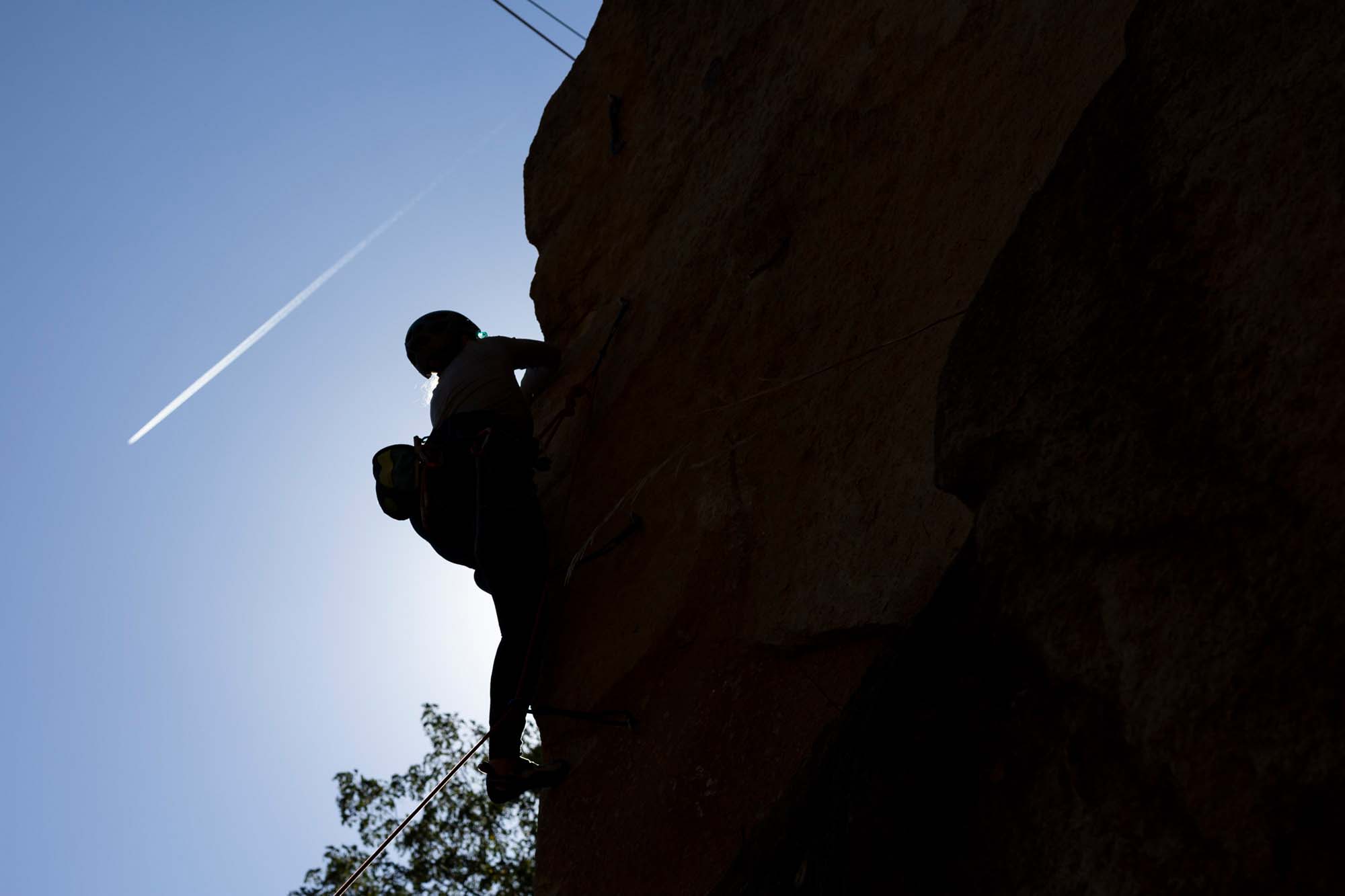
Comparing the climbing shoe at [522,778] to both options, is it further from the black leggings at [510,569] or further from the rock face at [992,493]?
the black leggings at [510,569]

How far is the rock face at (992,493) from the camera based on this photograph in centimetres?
148

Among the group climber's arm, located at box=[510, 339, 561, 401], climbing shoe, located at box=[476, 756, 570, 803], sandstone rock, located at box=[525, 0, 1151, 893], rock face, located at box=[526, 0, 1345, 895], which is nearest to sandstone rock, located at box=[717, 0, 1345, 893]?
rock face, located at box=[526, 0, 1345, 895]

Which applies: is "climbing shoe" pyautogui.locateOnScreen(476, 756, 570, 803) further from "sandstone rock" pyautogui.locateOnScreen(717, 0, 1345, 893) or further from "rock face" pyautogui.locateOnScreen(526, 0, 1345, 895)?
"sandstone rock" pyautogui.locateOnScreen(717, 0, 1345, 893)

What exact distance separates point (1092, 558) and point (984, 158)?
1.60 metres

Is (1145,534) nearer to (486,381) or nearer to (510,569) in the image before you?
(510,569)

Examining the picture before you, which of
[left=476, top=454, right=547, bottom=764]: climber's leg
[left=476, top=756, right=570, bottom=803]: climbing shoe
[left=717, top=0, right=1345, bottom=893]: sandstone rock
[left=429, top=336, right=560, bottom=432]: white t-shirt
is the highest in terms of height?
[left=429, top=336, right=560, bottom=432]: white t-shirt

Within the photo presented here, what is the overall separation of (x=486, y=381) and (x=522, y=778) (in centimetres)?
139

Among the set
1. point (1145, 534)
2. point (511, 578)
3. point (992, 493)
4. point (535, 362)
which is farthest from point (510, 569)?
point (1145, 534)

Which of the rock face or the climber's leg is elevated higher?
the climber's leg

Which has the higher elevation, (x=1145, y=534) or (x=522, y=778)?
(x=522, y=778)

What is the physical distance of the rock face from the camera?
1484mm

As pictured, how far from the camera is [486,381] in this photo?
4.21 metres

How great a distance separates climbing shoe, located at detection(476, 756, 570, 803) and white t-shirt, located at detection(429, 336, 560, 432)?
1.17 m

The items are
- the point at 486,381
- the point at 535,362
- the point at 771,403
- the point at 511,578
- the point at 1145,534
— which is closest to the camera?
the point at 1145,534
